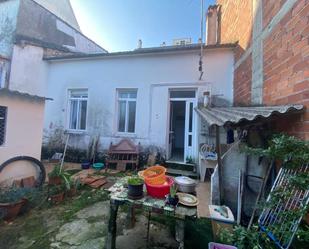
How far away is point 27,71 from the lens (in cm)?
820

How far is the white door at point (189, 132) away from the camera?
6234 mm

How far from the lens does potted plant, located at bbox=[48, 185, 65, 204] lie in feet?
12.9

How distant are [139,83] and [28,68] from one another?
16.8ft

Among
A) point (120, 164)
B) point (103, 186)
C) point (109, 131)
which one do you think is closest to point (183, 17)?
point (109, 131)

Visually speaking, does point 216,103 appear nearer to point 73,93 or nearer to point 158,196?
point 158,196

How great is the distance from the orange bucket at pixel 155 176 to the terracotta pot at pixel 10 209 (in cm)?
257

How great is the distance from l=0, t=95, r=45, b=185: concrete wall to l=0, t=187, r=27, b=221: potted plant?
2.84 feet

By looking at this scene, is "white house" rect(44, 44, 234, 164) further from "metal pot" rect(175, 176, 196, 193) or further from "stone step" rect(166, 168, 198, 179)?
"metal pot" rect(175, 176, 196, 193)

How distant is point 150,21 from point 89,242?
689 cm

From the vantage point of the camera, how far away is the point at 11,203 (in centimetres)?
337

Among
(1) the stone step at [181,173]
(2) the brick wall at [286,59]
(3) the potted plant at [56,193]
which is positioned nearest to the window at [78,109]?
(3) the potted plant at [56,193]

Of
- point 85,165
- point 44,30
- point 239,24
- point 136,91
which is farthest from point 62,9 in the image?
point 239,24

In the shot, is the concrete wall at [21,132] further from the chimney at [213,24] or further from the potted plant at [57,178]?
the chimney at [213,24]

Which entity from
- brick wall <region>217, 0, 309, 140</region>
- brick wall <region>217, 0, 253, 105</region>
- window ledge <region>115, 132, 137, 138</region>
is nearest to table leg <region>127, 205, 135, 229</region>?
brick wall <region>217, 0, 309, 140</region>
